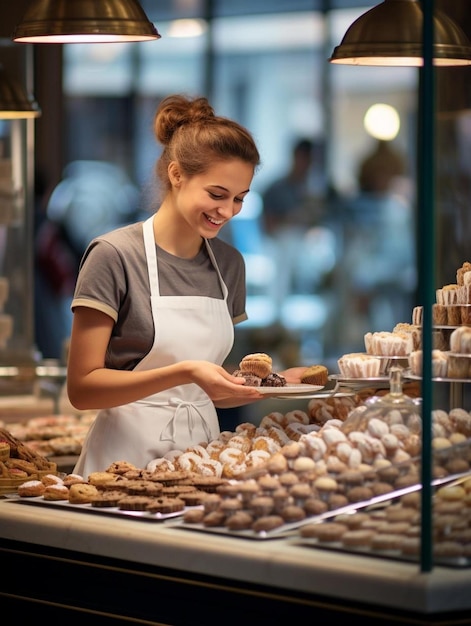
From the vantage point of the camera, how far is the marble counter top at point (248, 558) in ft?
8.54

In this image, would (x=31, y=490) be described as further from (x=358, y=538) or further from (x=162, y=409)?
(x=358, y=538)

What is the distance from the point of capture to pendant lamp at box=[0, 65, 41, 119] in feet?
18.5

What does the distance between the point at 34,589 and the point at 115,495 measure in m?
0.30

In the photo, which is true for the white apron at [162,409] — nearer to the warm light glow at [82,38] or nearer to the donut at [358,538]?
the warm light glow at [82,38]

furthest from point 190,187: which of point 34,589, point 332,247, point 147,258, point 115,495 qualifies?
point 332,247

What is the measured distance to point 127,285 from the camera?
3797mm

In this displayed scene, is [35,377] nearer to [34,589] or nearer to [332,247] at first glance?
[34,589]

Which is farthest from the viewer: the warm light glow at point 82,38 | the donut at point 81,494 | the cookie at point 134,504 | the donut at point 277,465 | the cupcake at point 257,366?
the warm light glow at point 82,38

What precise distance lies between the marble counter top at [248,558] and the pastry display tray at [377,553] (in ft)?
0.04

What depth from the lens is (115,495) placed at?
3244 mm

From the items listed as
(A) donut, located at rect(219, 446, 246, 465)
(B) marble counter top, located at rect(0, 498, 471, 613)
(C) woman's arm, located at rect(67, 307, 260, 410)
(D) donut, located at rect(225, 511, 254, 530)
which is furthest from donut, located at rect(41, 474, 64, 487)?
(D) donut, located at rect(225, 511, 254, 530)

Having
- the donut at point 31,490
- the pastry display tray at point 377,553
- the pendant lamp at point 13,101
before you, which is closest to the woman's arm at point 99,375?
the donut at point 31,490

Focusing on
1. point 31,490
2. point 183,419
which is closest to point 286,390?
point 183,419

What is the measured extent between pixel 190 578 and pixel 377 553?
1.42 feet
